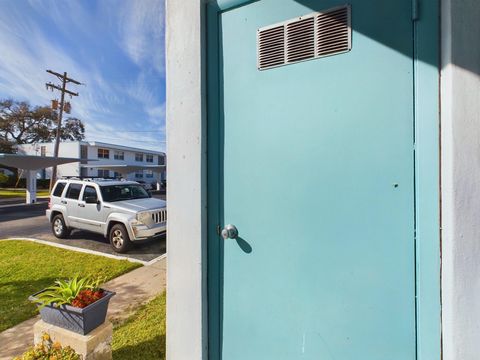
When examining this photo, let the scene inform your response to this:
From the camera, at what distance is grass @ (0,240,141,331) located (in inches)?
138

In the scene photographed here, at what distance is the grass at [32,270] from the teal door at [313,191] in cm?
324

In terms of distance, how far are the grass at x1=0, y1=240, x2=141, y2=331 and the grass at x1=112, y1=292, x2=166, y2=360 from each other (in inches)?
56.9

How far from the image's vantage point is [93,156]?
1244 inches

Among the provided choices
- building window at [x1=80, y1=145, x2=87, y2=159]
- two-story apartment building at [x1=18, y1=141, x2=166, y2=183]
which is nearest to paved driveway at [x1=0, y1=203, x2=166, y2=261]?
two-story apartment building at [x1=18, y1=141, x2=166, y2=183]

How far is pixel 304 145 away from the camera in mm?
1702

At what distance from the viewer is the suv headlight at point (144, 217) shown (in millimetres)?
6137

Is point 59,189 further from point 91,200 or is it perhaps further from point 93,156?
point 93,156

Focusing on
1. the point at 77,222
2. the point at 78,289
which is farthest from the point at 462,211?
the point at 77,222

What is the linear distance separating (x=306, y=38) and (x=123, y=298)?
Result: 3992mm

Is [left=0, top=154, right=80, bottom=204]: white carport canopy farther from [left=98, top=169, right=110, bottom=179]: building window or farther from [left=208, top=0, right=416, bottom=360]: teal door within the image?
[left=208, top=0, right=416, bottom=360]: teal door

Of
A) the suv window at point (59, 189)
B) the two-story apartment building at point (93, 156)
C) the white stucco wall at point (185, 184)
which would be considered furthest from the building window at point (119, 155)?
the white stucco wall at point (185, 184)

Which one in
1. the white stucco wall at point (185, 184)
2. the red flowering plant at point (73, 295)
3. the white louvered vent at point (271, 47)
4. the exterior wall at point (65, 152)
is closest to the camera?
the white louvered vent at point (271, 47)

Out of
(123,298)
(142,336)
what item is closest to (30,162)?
(123,298)

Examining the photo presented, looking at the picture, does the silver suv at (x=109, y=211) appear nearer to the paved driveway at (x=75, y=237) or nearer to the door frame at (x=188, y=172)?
the paved driveway at (x=75, y=237)
